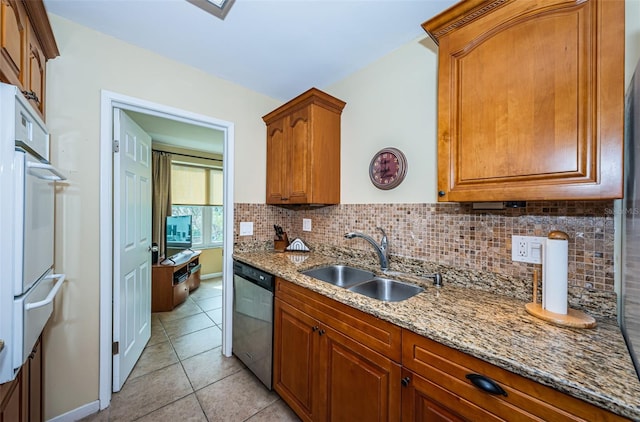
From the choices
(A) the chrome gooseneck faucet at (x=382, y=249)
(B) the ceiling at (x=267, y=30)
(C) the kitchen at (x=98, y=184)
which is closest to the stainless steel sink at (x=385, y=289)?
(A) the chrome gooseneck faucet at (x=382, y=249)

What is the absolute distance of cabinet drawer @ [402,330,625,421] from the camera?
612 millimetres

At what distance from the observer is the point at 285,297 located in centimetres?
155

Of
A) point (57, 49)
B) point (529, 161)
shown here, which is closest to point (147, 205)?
point (57, 49)

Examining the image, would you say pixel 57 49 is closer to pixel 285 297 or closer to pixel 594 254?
pixel 285 297

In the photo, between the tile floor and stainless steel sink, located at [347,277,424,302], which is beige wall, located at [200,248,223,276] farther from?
stainless steel sink, located at [347,277,424,302]

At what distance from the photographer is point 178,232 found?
4035 mm

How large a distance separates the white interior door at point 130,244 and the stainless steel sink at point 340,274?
4.47 feet

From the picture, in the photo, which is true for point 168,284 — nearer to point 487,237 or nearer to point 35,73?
point 35,73

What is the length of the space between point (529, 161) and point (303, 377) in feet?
5.11

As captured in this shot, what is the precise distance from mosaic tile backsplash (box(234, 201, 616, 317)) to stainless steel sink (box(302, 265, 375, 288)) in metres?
0.17

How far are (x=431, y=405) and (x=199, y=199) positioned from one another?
4573mm

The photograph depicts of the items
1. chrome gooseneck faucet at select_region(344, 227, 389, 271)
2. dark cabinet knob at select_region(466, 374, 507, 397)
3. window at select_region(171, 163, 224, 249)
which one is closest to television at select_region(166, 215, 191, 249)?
window at select_region(171, 163, 224, 249)

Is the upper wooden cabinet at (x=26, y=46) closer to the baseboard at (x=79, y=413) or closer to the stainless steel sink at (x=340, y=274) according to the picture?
the stainless steel sink at (x=340, y=274)

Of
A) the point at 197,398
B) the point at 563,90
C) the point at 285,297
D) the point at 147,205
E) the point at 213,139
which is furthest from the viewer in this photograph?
the point at 213,139
